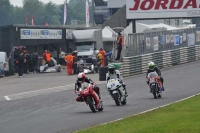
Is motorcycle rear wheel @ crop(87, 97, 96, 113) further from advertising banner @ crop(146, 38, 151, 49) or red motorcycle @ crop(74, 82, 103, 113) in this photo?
advertising banner @ crop(146, 38, 151, 49)

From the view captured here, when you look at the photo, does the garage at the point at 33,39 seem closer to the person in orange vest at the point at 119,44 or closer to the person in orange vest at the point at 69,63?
the person in orange vest at the point at 69,63

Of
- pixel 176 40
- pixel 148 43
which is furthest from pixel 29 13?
pixel 148 43

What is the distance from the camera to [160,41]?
38031 mm

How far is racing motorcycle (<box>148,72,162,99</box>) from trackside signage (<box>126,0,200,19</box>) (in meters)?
24.5

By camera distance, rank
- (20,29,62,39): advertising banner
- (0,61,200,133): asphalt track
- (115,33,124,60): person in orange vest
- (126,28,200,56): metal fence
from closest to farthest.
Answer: (0,61,200,133): asphalt track < (126,28,200,56): metal fence < (115,33,124,60): person in orange vest < (20,29,62,39): advertising banner

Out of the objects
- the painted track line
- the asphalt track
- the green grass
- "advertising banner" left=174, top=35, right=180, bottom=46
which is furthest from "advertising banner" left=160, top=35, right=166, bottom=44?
the green grass

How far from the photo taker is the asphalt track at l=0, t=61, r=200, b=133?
14.5m

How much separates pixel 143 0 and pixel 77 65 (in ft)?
35.4

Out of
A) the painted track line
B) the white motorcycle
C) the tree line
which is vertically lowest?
the painted track line

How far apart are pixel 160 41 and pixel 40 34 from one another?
35.7 feet

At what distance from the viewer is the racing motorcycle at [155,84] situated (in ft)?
67.2

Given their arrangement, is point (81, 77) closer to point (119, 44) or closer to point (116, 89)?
point (116, 89)

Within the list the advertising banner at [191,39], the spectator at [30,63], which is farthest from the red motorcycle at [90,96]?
the advertising banner at [191,39]

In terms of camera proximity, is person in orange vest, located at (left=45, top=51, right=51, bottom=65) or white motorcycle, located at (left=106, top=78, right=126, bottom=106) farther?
person in orange vest, located at (left=45, top=51, right=51, bottom=65)
